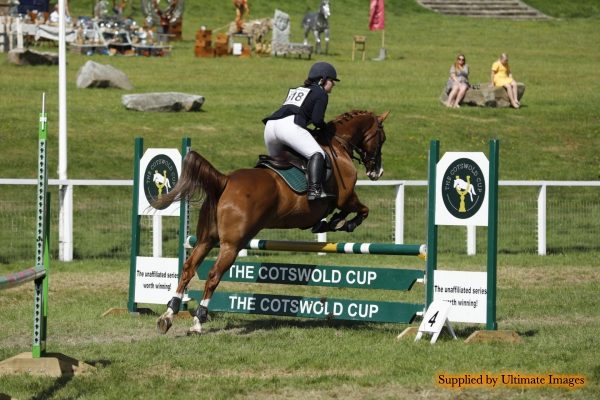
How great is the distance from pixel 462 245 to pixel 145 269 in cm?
802

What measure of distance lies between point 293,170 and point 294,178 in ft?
0.34

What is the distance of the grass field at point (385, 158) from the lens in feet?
27.7

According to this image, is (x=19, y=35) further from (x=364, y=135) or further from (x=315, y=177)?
(x=315, y=177)

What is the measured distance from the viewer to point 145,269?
1205 cm

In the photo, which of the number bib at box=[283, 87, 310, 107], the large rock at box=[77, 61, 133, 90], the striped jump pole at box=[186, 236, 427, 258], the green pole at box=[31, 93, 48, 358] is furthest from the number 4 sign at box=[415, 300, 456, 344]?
the large rock at box=[77, 61, 133, 90]

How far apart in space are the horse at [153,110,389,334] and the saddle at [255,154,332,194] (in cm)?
6

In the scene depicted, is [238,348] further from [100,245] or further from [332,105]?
[332,105]

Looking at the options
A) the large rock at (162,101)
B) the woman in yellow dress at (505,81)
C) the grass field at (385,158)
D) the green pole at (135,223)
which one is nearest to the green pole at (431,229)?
the grass field at (385,158)

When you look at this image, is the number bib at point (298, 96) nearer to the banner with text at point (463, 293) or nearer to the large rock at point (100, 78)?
the banner with text at point (463, 293)

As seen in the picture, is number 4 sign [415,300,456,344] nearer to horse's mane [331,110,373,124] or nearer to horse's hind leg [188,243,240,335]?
horse's hind leg [188,243,240,335]

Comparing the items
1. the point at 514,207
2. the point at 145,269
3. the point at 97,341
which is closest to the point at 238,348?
the point at 97,341

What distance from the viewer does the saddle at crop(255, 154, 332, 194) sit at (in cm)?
1077

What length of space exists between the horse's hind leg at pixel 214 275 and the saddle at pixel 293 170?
82cm

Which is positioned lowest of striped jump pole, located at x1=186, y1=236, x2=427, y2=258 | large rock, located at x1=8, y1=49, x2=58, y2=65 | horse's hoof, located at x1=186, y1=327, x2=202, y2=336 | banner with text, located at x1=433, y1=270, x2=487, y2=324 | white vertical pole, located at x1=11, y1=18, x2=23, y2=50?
horse's hoof, located at x1=186, y1=327, x2=202, y2=336
